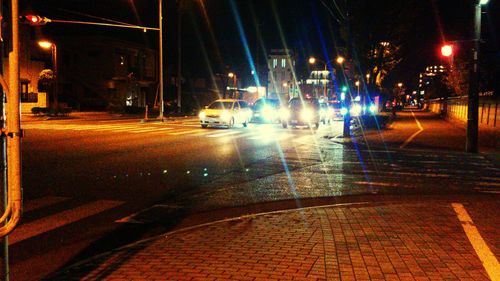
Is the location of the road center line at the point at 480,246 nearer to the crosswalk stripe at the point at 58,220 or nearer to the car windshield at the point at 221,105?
the crosswalk stripe at the point at 58,220

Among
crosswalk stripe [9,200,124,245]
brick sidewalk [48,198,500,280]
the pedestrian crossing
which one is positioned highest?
the pedestrian crossing

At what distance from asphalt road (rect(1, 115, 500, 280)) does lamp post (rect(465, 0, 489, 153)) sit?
1385 millimetres

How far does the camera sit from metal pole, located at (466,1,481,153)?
18.5 meters

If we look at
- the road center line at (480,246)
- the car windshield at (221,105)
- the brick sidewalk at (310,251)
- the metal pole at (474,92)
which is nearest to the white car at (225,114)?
the car windshield at (221,105)

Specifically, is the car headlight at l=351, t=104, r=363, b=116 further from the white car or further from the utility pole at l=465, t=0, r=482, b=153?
the utility pole at l=465, t=0, r=482, b=153

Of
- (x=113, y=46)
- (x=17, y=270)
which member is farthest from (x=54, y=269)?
(x=113, y=46)

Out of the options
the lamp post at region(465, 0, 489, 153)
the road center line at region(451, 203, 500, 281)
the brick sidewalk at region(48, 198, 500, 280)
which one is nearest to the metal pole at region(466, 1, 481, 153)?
the lamp post at region(465, 0, 489, 153)

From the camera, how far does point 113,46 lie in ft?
174

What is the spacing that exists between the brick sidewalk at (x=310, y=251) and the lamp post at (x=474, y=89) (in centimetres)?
1157

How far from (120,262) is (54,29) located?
53.8 metres

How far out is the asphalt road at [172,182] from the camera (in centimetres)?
721

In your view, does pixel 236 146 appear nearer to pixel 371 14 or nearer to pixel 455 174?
pixel 455 174

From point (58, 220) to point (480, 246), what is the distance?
19.8 ft

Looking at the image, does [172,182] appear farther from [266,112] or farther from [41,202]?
[266,112]
